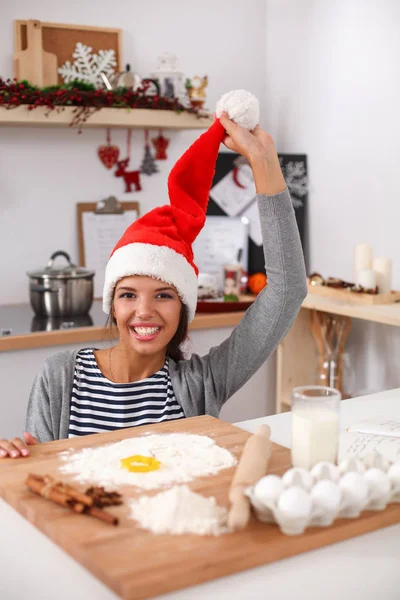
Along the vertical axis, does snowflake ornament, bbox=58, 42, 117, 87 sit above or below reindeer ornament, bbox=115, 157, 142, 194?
above

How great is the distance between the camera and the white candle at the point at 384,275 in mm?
2723

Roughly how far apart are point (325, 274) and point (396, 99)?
81cm

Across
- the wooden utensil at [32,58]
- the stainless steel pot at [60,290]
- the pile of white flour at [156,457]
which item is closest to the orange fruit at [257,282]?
the stainless steel pot at [60,290]

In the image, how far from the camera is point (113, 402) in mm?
1504

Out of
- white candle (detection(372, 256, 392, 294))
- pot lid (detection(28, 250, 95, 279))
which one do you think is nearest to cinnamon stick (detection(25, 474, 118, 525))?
pot lid (detection(28, 250, 95, 279))

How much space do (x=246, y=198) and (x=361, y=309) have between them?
1.07m

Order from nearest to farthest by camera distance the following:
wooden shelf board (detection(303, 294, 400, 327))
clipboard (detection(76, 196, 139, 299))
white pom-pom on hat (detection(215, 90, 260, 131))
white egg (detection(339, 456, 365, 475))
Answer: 1. white egg (detection(339, 456, 365, 475))
2. white pom-pom on hat (detection(215, 90, 260, 131))
3. wooden shelf board (detection(303, 294, 400, 327))
4. clipboard (detection(76, 196, 139, 299))

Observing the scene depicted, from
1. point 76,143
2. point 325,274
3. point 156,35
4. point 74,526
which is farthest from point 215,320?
point 74,526

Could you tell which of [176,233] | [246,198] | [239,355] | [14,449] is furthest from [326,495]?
[246,198]

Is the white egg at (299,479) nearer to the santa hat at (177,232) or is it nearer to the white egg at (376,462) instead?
the white egg at (376,462)

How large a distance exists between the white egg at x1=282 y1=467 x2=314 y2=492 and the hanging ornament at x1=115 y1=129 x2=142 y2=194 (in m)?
2.49

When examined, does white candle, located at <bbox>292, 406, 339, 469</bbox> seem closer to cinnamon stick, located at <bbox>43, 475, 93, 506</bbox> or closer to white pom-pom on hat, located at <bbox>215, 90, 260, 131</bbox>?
cinnamon stick, located at <bbox>43, 475, 93, 506</bbox>

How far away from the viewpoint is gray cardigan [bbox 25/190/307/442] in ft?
4.76

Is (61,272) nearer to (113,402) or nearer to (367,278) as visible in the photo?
(367,278)
